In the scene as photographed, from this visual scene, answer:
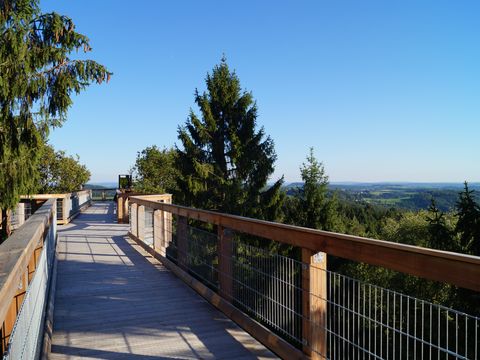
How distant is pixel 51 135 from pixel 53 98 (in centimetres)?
122

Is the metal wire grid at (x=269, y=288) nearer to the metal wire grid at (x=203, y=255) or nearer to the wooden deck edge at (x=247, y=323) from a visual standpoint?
the wooden deck edge at (x=247, y=323)

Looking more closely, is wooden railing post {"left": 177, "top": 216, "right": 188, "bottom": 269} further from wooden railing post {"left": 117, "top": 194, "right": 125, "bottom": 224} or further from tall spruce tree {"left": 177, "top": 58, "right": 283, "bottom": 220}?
tall spruce tree {"left": 177, "top": 58, "right": 283, "bottom": 220}

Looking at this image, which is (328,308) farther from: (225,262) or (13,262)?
(13,262)

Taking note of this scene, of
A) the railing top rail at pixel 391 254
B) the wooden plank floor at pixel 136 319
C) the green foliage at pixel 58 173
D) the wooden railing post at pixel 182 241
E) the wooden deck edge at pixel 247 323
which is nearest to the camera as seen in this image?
the railing top rail at pixel 391 254

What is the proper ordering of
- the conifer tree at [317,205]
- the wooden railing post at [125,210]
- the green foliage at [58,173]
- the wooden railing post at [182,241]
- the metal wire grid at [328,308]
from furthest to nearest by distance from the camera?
the green foliage at [58,173] → the conifer tree at [317,205] → the wooden railing post at [125,210] → the wooden railing post at [182,241] → the metal wire grid at [328,308]

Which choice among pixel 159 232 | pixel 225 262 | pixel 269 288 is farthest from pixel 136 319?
→ pixel 159 232

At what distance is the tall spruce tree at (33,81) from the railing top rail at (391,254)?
8309 millimetres

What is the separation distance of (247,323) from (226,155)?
24801mm

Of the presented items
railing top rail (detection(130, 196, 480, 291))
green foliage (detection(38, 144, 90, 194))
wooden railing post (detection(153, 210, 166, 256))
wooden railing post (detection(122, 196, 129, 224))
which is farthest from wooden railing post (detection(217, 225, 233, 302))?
green foliage (detection(38, 144, 90, 194))

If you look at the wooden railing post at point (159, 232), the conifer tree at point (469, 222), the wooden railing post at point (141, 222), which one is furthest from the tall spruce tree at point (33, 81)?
the conifer tree at point (469, 222)

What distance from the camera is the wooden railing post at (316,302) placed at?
10.7 ft

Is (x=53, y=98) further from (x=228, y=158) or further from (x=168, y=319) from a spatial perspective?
(x=228, y=158)

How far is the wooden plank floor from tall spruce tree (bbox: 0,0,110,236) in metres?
4.33

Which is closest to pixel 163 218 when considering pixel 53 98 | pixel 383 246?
pixel 53 98
